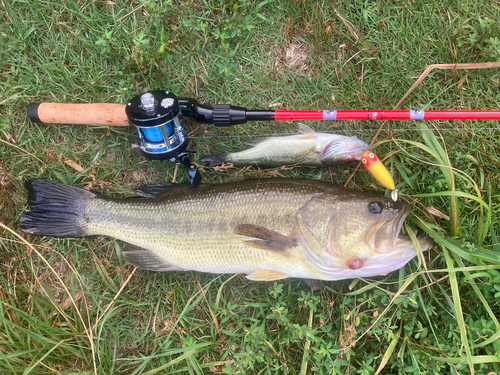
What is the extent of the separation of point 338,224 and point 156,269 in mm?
1562

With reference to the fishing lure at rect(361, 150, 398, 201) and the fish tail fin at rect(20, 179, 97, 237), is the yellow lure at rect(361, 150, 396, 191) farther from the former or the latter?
the fish tail fin at rect(20, 179, 97, 237)

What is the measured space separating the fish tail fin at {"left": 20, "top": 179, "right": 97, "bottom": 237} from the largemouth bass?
0.05 ft

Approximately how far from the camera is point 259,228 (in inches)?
101

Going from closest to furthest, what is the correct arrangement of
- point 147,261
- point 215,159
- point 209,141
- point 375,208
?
1. point 375,208
2. point 147,261
3. point 215,159
4. point 209,141

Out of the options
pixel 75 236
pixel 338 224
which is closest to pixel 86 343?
pixel 75 236

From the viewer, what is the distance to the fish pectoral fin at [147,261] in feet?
9.34

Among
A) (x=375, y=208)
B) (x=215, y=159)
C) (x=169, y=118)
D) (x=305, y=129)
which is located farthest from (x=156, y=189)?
(x=375, y=208)

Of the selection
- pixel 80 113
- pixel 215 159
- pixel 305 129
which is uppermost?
pixel 80 113

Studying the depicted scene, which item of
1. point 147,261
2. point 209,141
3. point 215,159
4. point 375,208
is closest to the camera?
point 375,208

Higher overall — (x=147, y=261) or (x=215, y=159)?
(x=215, y=159)

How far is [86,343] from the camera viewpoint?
3053mm

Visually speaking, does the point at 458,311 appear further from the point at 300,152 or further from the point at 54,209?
the point at 54,209

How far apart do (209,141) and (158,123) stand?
29.1 inches

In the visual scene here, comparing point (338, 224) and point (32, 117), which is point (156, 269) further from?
point (32, 117)
